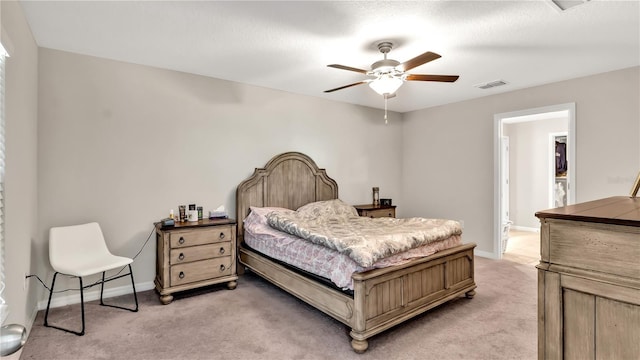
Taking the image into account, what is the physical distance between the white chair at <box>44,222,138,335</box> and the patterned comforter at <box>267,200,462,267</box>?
1582 mm

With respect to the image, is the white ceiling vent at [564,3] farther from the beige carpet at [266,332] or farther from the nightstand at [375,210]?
the nightstand at [375,210]

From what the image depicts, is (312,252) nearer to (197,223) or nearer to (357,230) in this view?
(357,230)

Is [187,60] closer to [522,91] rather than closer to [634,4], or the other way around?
[634,4]

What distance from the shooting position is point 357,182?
5457 mm

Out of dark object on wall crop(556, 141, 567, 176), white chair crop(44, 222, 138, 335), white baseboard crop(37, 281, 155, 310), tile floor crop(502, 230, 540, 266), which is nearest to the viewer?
white chair crop(44, 222, 138, 335)

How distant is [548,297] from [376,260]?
4.16ft

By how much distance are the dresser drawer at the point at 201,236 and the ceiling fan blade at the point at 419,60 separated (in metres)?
2.42

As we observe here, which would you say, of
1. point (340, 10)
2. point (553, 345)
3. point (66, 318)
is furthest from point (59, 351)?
point (340, 10)

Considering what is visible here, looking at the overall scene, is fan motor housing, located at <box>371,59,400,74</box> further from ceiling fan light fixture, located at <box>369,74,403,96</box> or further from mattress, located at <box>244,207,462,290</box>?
mattress, located at <box>244,207,462,290</box>

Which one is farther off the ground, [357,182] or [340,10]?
[340,10]

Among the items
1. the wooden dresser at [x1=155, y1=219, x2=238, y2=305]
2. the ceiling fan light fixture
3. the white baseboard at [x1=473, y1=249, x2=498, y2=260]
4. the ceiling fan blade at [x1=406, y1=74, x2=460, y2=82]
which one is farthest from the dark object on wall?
the wooden dresser at [x1=155, y1=219, x2=238, y2=305]

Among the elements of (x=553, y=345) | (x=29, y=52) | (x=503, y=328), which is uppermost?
(x=29, y=52)

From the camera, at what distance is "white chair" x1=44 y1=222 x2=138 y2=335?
2.67 metres

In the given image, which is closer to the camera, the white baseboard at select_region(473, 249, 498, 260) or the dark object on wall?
the white baseboard at select_region(473, 249, 498, 260)
